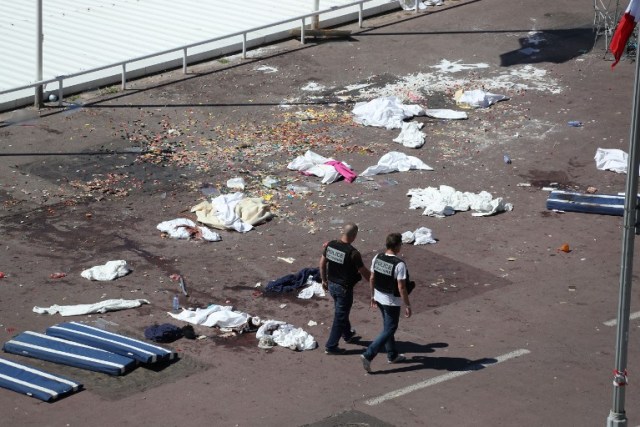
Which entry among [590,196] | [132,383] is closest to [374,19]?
[590,196]

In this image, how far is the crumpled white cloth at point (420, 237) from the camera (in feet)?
60.1

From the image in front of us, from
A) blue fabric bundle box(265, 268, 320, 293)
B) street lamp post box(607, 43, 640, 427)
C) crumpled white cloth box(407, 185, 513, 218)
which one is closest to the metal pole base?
street lamp post box(607, 43, 640, 427)

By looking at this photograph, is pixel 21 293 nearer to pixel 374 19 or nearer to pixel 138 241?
pixel 138 241

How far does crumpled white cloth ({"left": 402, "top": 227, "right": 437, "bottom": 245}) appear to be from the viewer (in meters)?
18.3

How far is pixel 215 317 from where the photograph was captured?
15695 mm

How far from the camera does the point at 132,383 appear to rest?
14.2 m

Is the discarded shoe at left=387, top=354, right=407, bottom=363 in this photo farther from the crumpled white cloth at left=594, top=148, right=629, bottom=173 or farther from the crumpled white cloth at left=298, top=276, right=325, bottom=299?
the crumpled white cloth at left=594, top=148, right=629, bottom=173

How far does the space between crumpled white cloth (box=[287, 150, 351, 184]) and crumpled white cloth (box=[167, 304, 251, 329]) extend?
511 centimetres

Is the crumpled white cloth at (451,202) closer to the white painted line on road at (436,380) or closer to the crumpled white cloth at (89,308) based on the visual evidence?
the white painted line on road at (436,380)

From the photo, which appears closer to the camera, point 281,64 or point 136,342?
point 136,342

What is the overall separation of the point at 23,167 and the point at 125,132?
2313mm

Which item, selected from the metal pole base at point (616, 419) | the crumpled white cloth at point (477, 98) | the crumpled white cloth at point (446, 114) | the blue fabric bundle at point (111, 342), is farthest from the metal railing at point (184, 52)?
the metal pole base at point (616, 419)

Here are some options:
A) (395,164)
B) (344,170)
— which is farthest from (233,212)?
(395,164)

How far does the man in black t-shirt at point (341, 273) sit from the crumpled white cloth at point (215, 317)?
1.42 meters
